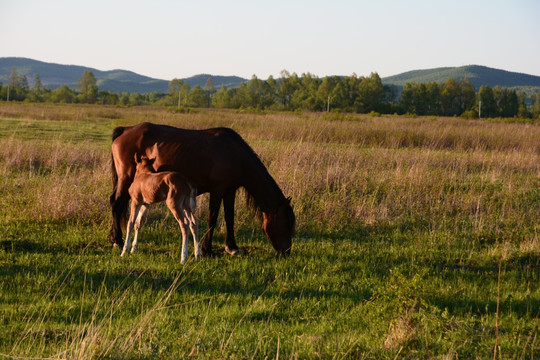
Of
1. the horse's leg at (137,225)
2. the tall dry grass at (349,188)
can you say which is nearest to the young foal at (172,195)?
the horse's leg at (137,225)

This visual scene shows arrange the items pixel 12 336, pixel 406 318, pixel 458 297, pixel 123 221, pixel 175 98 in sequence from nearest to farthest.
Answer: pixel 12 336
pixel 406 318
pixel 458 297
pixel 123 221
pixel 175 98

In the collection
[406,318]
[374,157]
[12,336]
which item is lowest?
[12,336]

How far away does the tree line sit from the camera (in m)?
90.0

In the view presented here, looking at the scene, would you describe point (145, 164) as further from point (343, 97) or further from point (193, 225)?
point (343, 97)

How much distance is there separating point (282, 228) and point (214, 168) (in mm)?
1326

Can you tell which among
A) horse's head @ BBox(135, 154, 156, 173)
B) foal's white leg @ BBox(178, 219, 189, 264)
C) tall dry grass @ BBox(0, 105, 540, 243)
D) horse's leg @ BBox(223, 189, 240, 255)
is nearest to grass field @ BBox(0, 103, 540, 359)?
tall dry grass @ BBox(0, 105, 540, 243)

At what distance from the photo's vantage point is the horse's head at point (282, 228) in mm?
7129

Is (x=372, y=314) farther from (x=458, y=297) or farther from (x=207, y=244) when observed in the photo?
(x=207, y=244)

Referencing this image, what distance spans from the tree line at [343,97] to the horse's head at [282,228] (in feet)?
241

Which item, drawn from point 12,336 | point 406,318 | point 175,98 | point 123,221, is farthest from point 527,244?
point 175,98

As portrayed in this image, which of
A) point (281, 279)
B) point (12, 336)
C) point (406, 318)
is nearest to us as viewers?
point (12, 336)

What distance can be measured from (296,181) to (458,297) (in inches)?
214

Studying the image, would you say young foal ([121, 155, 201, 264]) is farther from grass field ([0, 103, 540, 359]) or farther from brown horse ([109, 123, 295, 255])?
grass field ([0, 103, 540, 359])

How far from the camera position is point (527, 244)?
26.1 ft
